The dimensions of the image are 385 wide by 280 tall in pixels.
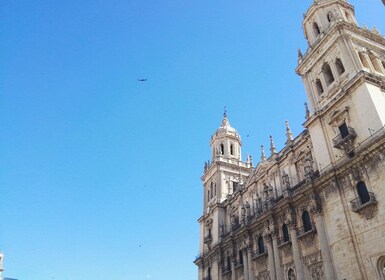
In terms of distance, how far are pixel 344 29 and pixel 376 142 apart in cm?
1111

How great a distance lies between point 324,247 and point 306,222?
3143 millimetres

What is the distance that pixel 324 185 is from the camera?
23766 mm

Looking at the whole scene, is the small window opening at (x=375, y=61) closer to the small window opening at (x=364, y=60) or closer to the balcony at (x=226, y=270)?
the small window opening at (x=364, y=60)

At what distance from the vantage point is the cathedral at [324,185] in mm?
20469

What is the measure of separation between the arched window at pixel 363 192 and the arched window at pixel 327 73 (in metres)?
10.0

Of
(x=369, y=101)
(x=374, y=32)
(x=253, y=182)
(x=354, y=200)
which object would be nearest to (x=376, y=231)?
(x=354, y=200)

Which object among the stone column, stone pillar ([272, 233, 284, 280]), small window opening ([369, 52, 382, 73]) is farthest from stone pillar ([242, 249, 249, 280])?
small window opening ([369, 52, 382, 73])

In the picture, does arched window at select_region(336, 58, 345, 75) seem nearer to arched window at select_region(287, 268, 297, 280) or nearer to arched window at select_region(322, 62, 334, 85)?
arched window at select_region(322, 62, 334, 85)

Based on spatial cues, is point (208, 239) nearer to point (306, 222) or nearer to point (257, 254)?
point (257, 254)

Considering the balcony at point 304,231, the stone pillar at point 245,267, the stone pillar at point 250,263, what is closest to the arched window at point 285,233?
the balcony at point 304,231

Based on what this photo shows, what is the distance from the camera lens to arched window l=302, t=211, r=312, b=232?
25.1 meters

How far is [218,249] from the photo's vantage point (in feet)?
117

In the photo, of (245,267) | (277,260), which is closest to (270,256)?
(277,260)

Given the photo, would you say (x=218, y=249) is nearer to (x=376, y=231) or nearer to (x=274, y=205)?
(x=274, y=205)
